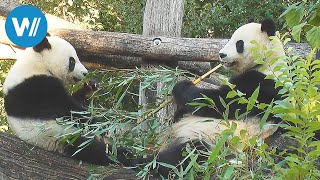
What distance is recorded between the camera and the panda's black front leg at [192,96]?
12.7 feet

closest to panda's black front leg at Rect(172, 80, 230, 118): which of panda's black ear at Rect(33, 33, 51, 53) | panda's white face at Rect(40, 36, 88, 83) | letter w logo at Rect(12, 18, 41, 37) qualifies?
panda's white face at Rect(40, 36, 88, 83)

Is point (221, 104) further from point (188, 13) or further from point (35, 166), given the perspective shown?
point (188, 13)

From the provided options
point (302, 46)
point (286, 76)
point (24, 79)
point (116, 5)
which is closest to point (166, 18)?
point (302, 46)

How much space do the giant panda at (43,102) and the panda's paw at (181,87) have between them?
0.48m

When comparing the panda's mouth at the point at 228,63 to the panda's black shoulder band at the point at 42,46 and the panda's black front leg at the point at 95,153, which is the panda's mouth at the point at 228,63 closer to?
the panda's black front leg at the point at 95,153

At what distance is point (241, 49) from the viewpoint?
427 centimetres

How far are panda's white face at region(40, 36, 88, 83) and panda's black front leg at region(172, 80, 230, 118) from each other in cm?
89

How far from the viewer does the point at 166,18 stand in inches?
215

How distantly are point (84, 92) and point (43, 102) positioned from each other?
0.46 meters

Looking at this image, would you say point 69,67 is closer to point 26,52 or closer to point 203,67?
point 26,52

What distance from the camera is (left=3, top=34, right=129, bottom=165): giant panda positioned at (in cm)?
403

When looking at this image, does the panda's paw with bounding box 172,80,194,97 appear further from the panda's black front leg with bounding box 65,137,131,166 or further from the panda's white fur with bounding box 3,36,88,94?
the panda's white fur with bounding box 3,36,88,94

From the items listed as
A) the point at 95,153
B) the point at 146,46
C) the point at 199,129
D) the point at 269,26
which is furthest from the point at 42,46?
the point at 269,26

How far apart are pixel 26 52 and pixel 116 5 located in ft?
11.8
